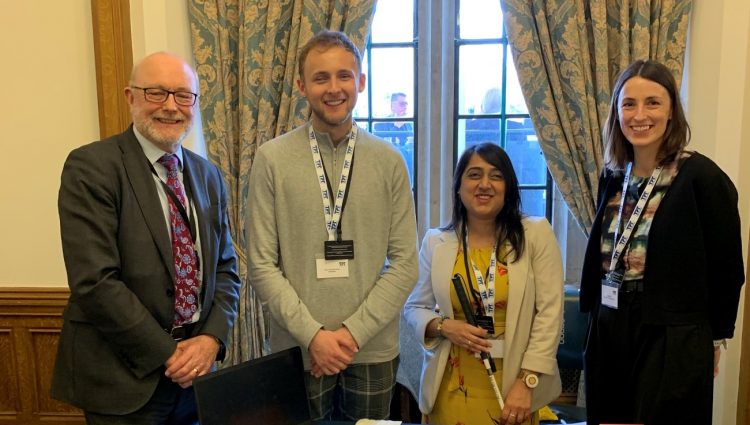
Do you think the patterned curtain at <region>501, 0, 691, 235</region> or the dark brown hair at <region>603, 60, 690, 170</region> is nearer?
the dark brown hair at <region>603, 60, 690, 170</region>

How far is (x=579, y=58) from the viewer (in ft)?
8.16

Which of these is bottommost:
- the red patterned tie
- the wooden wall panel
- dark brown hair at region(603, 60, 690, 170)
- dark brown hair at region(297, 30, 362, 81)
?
the wooden wall panel

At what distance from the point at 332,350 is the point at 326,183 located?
509mm

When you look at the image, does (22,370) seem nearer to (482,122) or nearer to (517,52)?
(482,122)

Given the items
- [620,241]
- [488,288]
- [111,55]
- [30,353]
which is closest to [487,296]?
[488,288]

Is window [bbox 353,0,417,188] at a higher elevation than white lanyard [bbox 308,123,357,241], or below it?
higher

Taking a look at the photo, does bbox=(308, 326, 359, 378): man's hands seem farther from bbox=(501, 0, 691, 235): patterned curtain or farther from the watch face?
bbox=(501, 0, 691, 235): patterned curtain

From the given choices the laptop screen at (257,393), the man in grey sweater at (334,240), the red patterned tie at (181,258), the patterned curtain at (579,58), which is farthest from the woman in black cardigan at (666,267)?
the red patterned tie at (181,258)

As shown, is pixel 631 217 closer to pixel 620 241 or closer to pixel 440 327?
pixel 620 241

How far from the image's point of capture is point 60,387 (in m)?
1.52

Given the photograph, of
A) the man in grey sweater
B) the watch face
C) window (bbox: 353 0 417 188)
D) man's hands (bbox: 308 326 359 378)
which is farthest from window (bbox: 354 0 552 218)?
man's hands (bbox: 308 326 359 378)

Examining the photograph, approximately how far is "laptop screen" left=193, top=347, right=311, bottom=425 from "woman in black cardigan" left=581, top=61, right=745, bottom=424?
1.03 metres

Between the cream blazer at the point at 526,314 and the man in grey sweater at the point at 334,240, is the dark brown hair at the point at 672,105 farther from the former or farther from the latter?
the man in grey sweater at the point at 334,240

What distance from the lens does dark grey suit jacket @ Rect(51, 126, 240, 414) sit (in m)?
1.42
